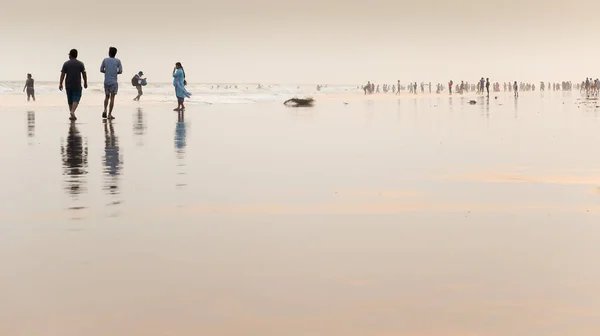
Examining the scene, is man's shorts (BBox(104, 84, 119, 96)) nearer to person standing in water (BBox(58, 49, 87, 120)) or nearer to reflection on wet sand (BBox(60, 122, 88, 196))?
person standing in water (BBox(58, 49, 87, 120))

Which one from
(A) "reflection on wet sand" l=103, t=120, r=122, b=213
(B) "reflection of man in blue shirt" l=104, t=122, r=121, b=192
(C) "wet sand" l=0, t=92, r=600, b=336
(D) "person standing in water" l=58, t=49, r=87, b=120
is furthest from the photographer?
(D) "person standing in water" l=58, t=49, r=87, b=120

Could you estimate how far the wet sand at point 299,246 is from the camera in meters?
4.64

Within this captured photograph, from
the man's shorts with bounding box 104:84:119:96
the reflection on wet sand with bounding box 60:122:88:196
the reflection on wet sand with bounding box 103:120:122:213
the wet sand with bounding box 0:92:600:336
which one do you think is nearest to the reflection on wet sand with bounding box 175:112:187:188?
the wet sand with bounding box 0:92:600:336

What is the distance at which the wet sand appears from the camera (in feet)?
15.2

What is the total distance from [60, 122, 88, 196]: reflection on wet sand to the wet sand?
0.04 meters

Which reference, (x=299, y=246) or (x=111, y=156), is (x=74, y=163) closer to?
(x=111, y=156)

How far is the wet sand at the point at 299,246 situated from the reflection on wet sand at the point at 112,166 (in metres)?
0.05

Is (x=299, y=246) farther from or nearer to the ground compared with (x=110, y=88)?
nearer to the ground

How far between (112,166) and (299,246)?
6.95m

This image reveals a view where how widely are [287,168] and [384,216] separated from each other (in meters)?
4.65

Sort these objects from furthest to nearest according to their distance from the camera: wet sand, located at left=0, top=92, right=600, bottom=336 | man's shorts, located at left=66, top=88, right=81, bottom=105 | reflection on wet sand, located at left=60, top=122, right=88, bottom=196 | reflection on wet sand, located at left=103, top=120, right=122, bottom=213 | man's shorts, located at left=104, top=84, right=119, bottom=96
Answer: man's shorts, located at left=104, top=84, right=119, bottom=96
man's shorts, located at left=66, top=88, right=81, bottom=105
reflection on wet sand, located at left=60, top=122, right=88, bottom=196
reflection on wet sand, located at left=103, top=120, right=122, bottom=213
wet sand, located at left=0, top=92, right=600, bottom=336

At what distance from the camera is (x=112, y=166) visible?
1303cm

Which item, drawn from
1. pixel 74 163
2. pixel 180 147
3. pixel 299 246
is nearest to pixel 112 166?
pixel 74 163

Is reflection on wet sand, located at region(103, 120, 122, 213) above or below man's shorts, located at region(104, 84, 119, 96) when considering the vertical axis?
below
